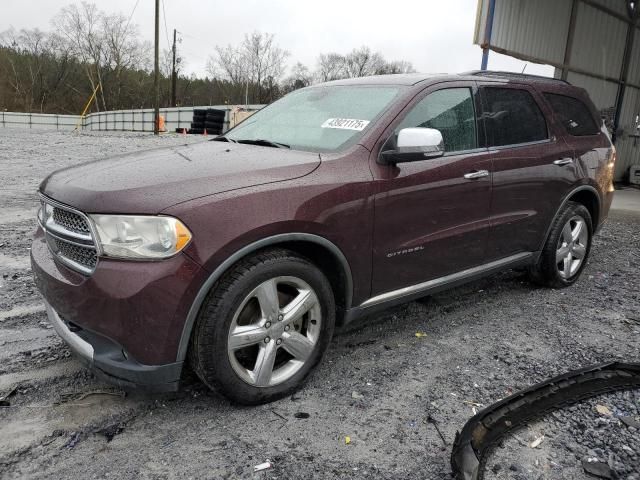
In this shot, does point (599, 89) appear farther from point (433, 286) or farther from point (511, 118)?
point (433, 286)

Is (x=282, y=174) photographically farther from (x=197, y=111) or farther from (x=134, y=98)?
(x=134, y=98)

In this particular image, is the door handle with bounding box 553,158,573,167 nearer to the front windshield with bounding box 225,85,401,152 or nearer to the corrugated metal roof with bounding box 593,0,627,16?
the front windshield with bounding box 225,85,401,152

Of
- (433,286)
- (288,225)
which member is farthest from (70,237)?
(433,286)

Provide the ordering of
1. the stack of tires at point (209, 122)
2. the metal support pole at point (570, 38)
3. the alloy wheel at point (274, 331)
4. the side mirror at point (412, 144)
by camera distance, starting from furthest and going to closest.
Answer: the stack of tires at point (209, 122) → the metal support pole at point (570, 38) → the side mirror at point (412, 144) → the alloy wheel at point (274, 331)

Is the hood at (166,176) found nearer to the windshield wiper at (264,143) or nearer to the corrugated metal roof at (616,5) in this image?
the windshield wiper at (264,143)

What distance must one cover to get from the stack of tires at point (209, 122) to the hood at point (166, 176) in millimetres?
26153

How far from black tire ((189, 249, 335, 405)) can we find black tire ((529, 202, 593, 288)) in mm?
2534

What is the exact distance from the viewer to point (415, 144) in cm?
297

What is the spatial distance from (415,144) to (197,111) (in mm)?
28979

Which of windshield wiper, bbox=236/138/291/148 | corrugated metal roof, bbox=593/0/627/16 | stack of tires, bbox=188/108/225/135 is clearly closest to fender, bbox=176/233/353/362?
windshield wiper, bbox=236/138/291/148

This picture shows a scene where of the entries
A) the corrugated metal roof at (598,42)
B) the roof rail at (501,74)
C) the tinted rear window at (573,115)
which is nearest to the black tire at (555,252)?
the tinted rear window at (573,115)

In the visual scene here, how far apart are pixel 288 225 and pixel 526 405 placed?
1.58m

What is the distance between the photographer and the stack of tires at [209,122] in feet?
93.9

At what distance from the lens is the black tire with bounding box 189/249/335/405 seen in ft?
8.01
